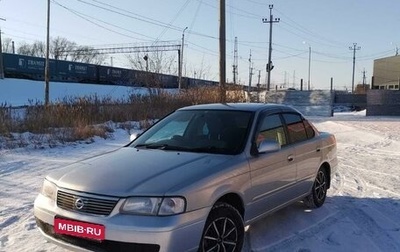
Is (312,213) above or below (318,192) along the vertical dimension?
below

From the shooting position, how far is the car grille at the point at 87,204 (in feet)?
11.5

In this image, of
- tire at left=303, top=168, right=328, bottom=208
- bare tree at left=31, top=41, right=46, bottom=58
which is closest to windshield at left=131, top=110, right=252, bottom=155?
tire at left=303, top=168, right=328, bottom=208

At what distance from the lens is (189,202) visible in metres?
3.58

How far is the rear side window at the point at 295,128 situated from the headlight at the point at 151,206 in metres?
2.51

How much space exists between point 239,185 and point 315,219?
1.92m

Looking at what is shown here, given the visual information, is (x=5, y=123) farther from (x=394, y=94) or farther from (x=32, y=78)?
(x=32, y=78)

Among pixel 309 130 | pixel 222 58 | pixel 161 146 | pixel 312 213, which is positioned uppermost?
pixel 222 58

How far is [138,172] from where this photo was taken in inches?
153

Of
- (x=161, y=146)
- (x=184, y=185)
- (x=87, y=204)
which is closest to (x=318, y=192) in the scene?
(x=161, y=146)

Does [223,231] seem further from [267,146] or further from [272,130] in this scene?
[272,130]

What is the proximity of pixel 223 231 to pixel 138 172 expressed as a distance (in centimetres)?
95

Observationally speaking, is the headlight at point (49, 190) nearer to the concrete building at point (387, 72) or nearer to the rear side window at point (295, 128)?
the rear side window at point (295, 128)

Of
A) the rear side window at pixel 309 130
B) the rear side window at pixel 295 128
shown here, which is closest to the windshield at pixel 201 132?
the rear side window at pixel 295 128

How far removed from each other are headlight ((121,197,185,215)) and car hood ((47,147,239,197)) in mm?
51
